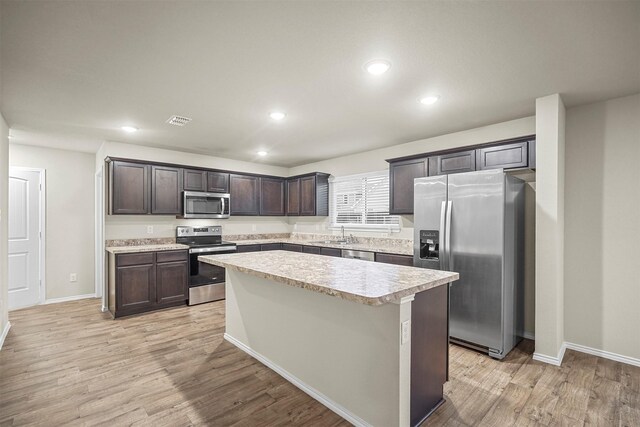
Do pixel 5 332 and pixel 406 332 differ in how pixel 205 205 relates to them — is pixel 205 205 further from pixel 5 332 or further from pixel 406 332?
pixel 406 332

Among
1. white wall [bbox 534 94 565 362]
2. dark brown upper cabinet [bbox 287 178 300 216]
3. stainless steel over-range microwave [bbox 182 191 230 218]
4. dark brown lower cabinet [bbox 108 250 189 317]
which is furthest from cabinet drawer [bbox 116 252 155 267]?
white wall [bbox 534 94 565 362]

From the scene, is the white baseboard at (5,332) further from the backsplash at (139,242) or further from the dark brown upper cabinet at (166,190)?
the dark brown upper cabinet at (166,190)

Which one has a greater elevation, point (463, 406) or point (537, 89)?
point (537, 89)

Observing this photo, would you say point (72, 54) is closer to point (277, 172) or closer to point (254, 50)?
point (254, 50)

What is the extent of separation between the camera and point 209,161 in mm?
5598

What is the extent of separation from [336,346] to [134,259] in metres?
3.39

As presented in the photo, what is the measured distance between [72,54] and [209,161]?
3.49 metres

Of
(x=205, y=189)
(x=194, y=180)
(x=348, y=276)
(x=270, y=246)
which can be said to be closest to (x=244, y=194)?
(x=205, y=189)

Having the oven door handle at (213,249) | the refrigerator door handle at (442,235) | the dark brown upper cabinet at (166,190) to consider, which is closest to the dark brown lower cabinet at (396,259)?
the refrigerator door handle at (442,235)

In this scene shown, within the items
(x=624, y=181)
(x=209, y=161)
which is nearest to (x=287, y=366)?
(x=624, y=181)

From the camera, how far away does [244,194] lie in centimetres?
577

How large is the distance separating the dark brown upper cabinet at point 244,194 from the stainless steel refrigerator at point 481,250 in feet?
11.3

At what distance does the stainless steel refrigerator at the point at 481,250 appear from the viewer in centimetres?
296

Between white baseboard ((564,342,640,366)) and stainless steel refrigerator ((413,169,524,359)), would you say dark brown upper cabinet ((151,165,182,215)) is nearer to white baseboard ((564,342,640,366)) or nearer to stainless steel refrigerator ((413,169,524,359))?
stainless steel refrigerator ((413,169,524,359))
